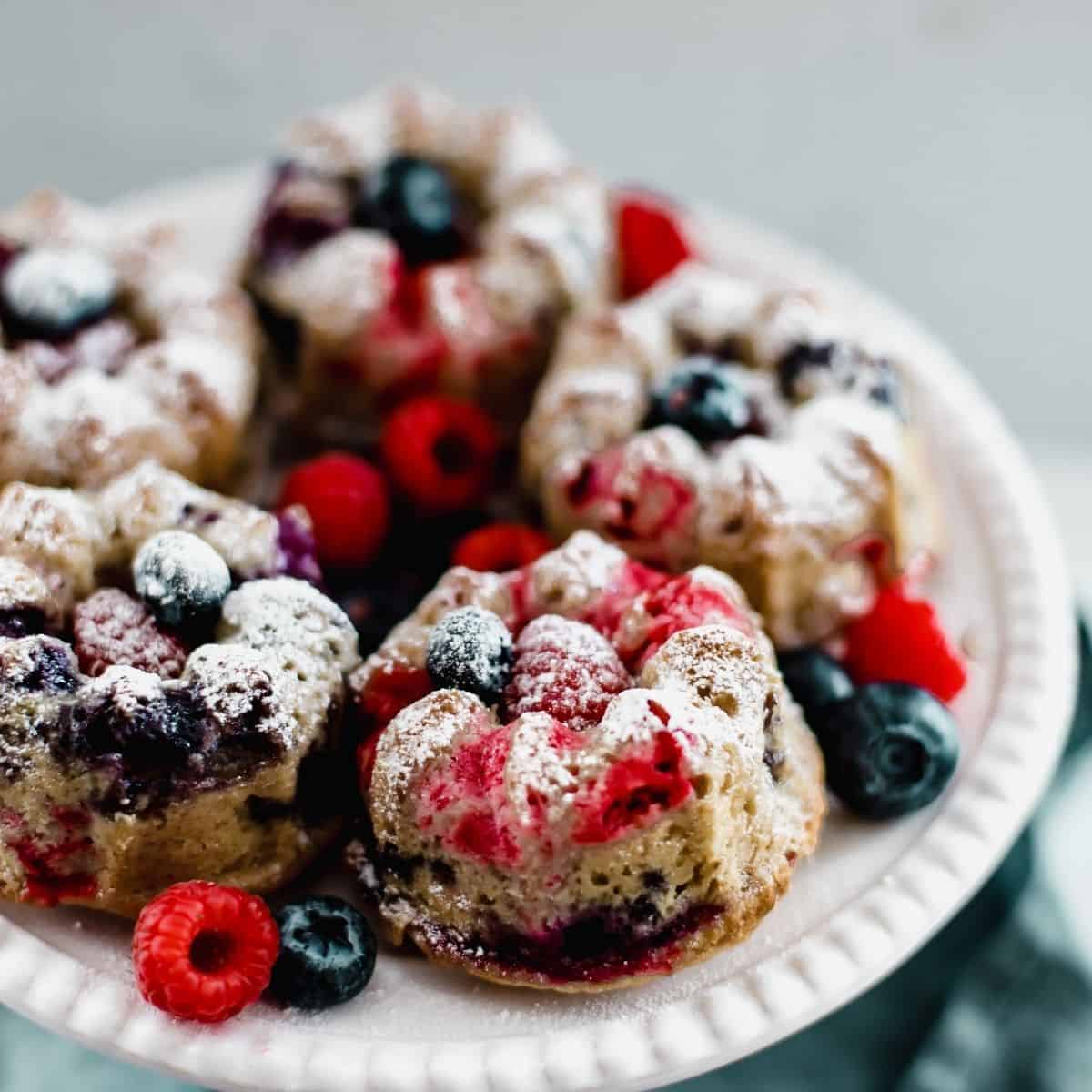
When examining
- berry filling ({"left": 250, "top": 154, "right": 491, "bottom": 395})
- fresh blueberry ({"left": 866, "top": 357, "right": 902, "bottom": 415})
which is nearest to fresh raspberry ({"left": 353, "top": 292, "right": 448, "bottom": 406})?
berry filling ({"left": 250, "top": 154, "right": 491, "bottom": 395})

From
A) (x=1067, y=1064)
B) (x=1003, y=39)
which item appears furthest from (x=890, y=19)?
(x=1067, y=1064)

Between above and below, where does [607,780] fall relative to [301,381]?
above

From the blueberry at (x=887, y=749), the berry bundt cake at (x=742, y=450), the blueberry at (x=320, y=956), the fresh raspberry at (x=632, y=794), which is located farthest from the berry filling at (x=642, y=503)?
the blueberry at (x=320, y=956)

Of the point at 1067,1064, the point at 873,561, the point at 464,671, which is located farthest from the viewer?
the point at 1067,1064

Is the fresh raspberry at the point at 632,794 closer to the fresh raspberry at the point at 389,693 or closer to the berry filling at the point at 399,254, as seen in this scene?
the fresh raspberry at the point at 389,693

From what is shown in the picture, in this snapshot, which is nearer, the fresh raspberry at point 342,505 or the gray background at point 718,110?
the fresh raspberry at point 342,505

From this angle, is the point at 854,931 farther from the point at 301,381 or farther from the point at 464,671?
the point at 301,381

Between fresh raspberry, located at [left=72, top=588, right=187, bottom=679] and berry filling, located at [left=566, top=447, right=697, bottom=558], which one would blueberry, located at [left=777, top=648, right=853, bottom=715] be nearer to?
berry filling, located at [left=566, top=447, right=697, bottom=558]

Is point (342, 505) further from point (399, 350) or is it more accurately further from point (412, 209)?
point (412, 209)
